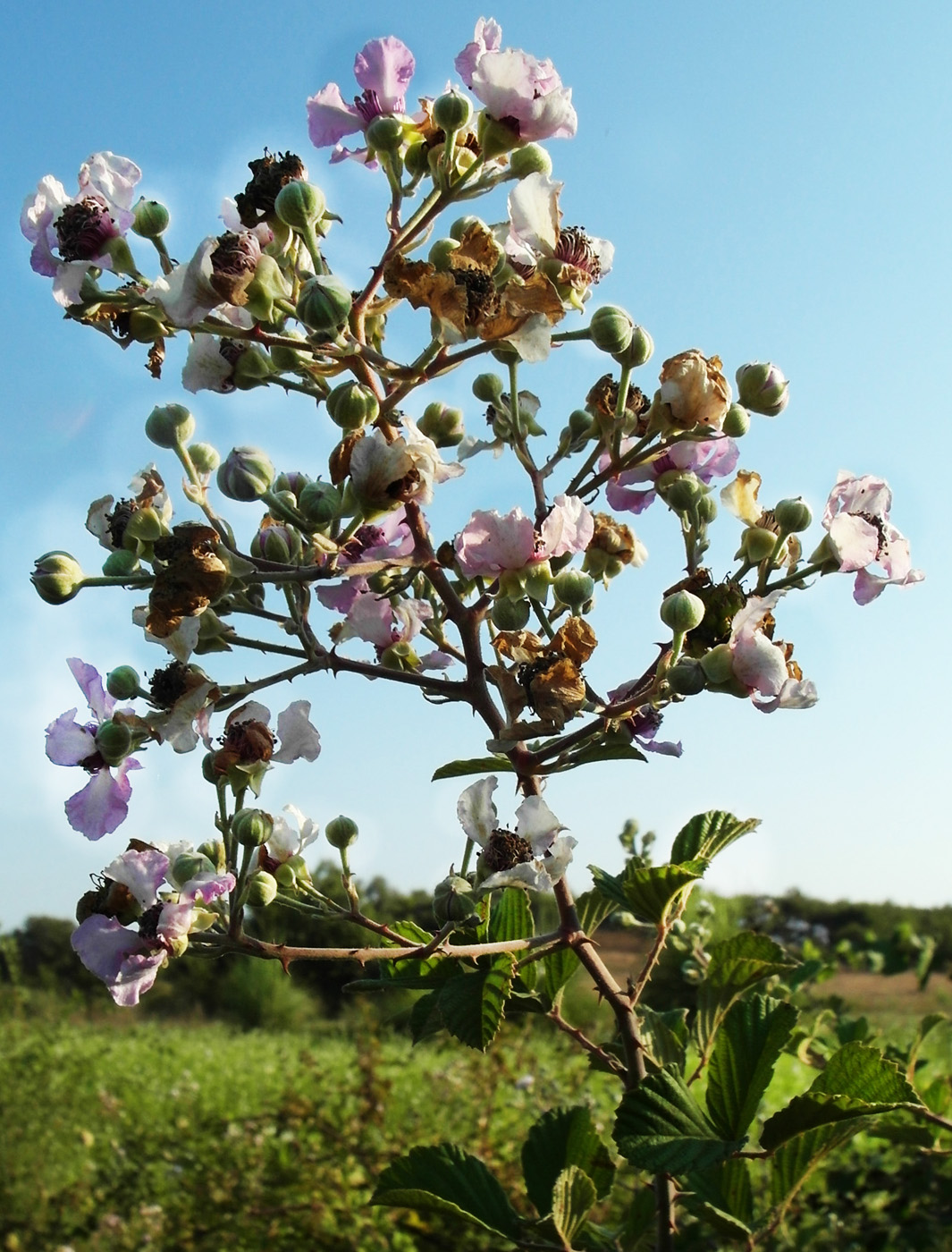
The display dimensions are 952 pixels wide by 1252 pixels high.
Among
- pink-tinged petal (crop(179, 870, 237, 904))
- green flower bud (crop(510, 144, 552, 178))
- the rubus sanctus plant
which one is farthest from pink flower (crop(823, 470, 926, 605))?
pink-tinged petal (crop(179, 870, 237, 904))

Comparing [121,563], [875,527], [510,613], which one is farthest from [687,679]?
[121,563]

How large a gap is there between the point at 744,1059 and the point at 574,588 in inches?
18.4

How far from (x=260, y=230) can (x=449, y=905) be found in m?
0.59

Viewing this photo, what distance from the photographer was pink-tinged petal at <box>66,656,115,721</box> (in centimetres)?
96

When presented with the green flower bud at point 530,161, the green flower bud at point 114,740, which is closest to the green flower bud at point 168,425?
the green flower bud at point 114,740

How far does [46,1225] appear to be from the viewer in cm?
391

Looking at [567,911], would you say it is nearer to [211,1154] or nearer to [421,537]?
[421,537]

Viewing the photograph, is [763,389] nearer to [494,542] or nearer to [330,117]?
[494,542]

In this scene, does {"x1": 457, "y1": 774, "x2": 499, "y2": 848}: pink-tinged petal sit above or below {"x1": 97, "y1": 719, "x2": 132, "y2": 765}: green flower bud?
below

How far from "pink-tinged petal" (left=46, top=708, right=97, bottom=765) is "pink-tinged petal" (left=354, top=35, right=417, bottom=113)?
63cm

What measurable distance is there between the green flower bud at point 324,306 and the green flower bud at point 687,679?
0.37m

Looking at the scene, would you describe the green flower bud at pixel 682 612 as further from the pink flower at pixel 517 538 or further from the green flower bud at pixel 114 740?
the green flower bud at pixel 114 740

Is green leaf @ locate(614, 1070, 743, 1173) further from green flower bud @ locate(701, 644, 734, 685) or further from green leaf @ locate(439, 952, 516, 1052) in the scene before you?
green flower bud @ locate(701, 644, 734, 685)

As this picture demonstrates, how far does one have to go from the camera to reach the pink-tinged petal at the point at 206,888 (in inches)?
33.3
